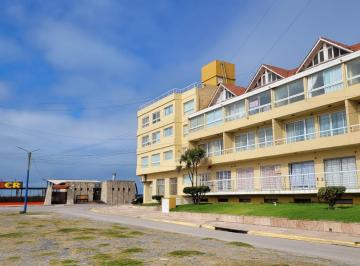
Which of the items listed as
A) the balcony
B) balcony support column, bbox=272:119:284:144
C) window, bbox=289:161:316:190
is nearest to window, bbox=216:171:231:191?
the balcony

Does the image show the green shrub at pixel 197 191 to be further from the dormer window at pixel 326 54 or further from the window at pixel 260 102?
the dormer window at pixel 326 54

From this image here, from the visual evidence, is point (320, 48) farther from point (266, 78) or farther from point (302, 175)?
point (302, 175)

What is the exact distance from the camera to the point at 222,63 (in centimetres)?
5088

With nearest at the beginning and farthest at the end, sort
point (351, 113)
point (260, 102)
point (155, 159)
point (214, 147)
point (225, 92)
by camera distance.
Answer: point (351, 113)
point (260, 102)
point (214, 147)
point (225, 92)
point (155, 159)

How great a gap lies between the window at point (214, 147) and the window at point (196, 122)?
2103 millimetres

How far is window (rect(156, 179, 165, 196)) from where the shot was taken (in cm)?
5217

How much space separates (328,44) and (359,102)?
5952 mm

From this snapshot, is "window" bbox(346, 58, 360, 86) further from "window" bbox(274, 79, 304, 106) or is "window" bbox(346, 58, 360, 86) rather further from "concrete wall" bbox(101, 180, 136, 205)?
"concrete wall" bbox(101, 180, 136, 205)

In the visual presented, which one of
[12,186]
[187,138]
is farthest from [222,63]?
[12,186]

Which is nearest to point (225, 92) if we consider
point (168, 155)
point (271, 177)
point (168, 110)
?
point (168, 110)

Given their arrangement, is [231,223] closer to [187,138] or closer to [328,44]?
[328,44]

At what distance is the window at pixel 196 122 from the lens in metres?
43.2

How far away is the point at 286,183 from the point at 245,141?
24.3 ft

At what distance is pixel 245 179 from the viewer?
1441 inches
